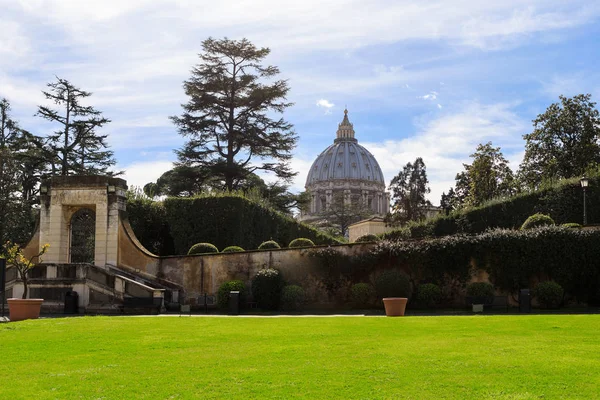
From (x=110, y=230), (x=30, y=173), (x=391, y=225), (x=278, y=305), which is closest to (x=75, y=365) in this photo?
(x=278, y=305)

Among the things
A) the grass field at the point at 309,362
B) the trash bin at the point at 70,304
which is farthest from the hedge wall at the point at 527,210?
the trash bin at the point at 70,304

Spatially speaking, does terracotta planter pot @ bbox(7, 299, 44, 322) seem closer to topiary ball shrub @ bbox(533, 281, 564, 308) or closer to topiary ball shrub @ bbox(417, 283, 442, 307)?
topiary ball shrub @ bbox(417, 283, 442, 307)

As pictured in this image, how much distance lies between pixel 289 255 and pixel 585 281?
411 inches

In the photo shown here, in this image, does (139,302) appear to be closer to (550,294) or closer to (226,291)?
(226,291)

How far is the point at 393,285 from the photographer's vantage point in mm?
23797

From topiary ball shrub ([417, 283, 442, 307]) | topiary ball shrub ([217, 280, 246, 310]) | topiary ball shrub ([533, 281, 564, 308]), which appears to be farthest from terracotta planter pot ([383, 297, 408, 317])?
topiary ball shrub ([217, 280, 246, 310])

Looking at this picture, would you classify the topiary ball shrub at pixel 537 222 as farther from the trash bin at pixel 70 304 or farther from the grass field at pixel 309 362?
the trash bin at pixel 70 304

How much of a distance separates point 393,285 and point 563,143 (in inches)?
1014

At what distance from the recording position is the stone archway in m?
27.3

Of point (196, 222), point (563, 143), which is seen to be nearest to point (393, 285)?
point (196, 222)

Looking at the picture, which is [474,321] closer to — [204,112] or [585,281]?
[585,281]

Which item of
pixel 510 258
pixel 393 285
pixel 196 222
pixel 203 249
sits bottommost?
pixel 393 285

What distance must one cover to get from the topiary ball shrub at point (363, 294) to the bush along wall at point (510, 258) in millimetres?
1161

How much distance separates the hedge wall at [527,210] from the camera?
95.1 feet
